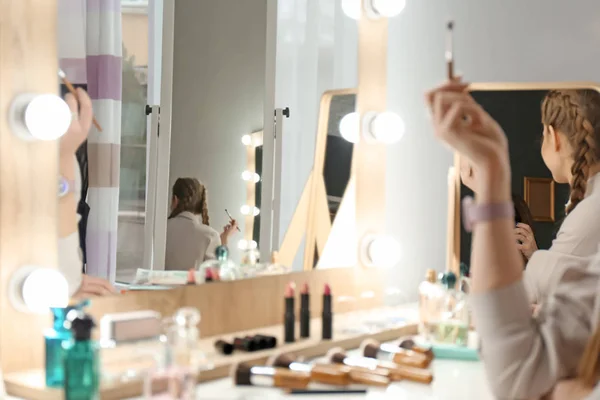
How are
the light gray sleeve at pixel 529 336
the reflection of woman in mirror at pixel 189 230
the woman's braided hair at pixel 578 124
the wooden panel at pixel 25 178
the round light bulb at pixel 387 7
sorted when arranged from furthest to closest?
the round light bulb at pixel 387 7
the woman's braided hair at pixel 578 124
the reflection of woman in mirror at pixel 189 230
the wooden panel at pixel 25 178
the light gray sleeve at pixel 529 336

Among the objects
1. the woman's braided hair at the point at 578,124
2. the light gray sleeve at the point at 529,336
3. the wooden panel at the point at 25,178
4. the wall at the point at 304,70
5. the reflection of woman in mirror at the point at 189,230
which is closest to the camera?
the light gray sleeve at the point at 529,336

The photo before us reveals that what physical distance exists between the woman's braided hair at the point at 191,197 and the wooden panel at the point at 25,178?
268mm

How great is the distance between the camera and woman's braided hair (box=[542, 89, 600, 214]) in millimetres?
1794

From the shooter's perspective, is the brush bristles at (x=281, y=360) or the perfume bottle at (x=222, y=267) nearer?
the brush bristles at (x=281, y=360)

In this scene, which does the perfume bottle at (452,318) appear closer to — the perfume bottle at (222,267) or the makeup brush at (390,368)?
the makeup brush at (390,368)

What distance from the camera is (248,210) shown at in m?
1.56

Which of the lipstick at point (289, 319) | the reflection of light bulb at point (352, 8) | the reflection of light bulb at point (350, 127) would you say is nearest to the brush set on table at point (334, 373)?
the lipstick at point (289, 319)

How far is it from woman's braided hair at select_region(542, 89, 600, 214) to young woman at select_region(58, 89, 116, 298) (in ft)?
3.81

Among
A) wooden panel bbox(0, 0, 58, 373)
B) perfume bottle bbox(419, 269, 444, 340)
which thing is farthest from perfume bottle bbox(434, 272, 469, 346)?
wooden panel bbox(0, 0, 58, 373)

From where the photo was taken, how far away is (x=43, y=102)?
1158 millimetres

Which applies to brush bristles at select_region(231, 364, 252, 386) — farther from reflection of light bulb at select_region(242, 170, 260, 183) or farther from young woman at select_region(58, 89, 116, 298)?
reflection of light bulb at select_region(242, 170, 260, 183)

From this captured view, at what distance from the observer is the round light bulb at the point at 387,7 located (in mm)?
1896

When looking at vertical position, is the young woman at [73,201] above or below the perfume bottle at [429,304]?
above

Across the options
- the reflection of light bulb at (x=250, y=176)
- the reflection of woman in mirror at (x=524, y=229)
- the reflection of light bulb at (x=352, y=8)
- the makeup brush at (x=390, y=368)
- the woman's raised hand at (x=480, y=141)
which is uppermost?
the reflection of light bulb at (x=352, y=8)
